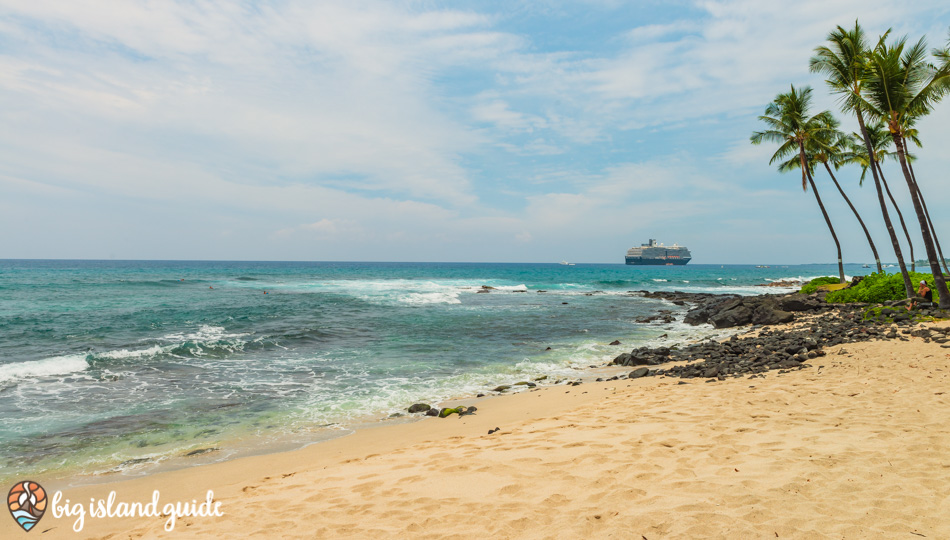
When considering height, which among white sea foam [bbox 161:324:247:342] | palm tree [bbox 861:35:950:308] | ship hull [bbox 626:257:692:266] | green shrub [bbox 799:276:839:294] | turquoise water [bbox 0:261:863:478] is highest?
palm tree [bbox 861:35:950:308]

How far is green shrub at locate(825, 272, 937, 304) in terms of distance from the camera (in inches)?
733

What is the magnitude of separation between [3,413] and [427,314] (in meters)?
19.6

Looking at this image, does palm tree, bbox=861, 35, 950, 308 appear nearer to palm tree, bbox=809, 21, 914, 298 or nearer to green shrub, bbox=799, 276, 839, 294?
palm tree, bbox=809, 21, 914, 298

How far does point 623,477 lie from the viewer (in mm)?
4738

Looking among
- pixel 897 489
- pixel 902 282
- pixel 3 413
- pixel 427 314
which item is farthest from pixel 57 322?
pixel 902 282

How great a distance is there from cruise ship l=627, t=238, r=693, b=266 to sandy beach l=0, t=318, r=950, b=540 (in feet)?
500

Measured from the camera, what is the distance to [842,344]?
11.7 m

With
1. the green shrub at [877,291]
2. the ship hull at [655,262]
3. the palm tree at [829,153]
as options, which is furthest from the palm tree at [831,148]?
the ship hull at [655,262]

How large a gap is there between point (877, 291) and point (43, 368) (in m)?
30.9
